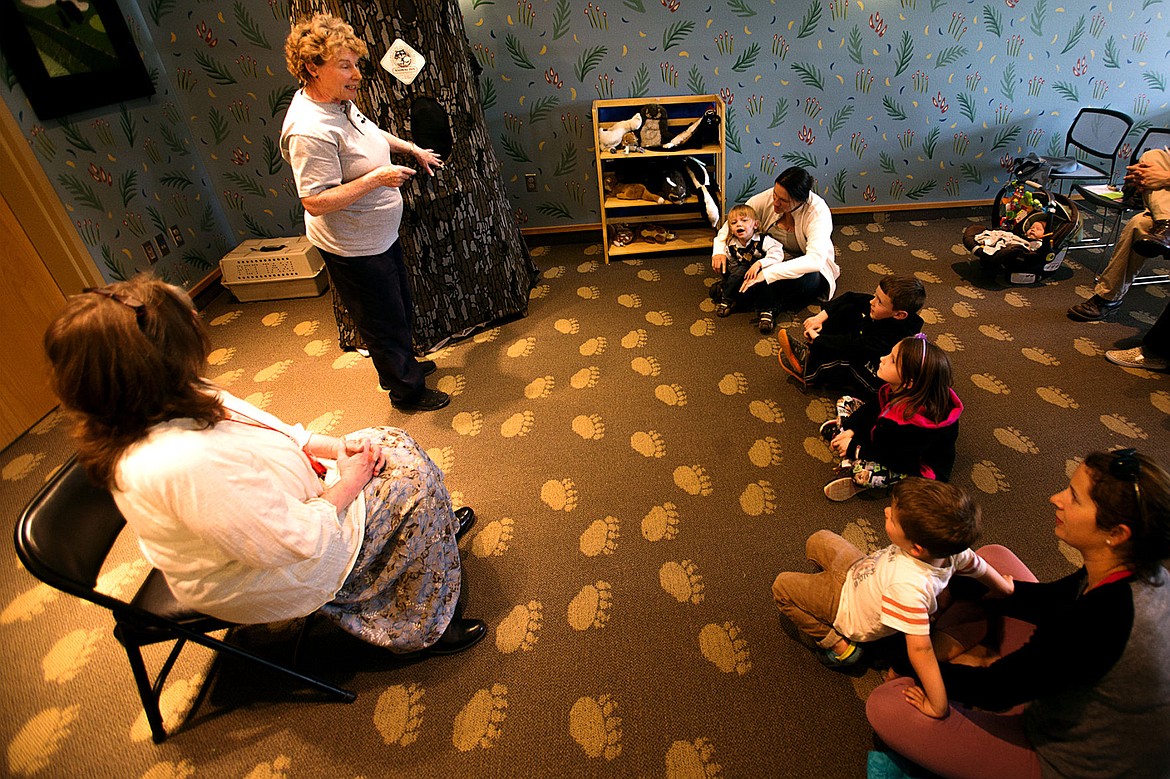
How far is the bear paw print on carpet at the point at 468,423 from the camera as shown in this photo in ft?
8.11

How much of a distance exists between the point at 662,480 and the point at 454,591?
85 cm

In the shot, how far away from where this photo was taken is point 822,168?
3830 mm

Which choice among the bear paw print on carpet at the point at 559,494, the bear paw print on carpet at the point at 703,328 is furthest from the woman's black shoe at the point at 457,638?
the bear paw print on carpet at the point at 703,328

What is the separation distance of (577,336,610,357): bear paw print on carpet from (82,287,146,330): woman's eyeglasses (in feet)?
6.65

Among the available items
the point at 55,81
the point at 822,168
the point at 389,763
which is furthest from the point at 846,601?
the point at 55,81

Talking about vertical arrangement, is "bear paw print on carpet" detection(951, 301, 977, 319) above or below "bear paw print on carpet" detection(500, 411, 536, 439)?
below

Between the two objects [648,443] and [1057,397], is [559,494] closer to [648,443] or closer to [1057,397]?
[648,443]

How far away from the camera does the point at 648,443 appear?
7.63 ft

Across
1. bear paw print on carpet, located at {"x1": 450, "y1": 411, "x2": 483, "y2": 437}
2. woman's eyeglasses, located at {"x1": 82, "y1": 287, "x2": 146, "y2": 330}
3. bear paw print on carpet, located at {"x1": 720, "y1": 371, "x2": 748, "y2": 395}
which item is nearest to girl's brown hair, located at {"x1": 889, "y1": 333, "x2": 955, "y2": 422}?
bear paw print on carpet, located at {"x1": 720, "y1": 371, "x2": 748, "y2": 395}

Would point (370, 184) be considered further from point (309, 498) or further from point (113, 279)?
point (113, 279)

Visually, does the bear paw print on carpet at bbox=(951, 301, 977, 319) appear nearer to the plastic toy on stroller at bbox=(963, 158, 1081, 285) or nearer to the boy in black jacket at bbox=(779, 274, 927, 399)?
the plastic toy on stroller at bbox=(963, 158, 1081, 285)

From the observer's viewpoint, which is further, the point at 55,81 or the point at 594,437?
the point at 55,81

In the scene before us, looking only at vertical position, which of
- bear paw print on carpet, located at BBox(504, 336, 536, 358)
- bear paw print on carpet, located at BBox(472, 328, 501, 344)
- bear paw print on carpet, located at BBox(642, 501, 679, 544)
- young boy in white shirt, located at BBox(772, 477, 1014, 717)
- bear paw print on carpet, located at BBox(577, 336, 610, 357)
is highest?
young boy in white shirt, located at BBox(772, 477, 1014, 717)

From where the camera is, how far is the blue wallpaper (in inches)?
128
